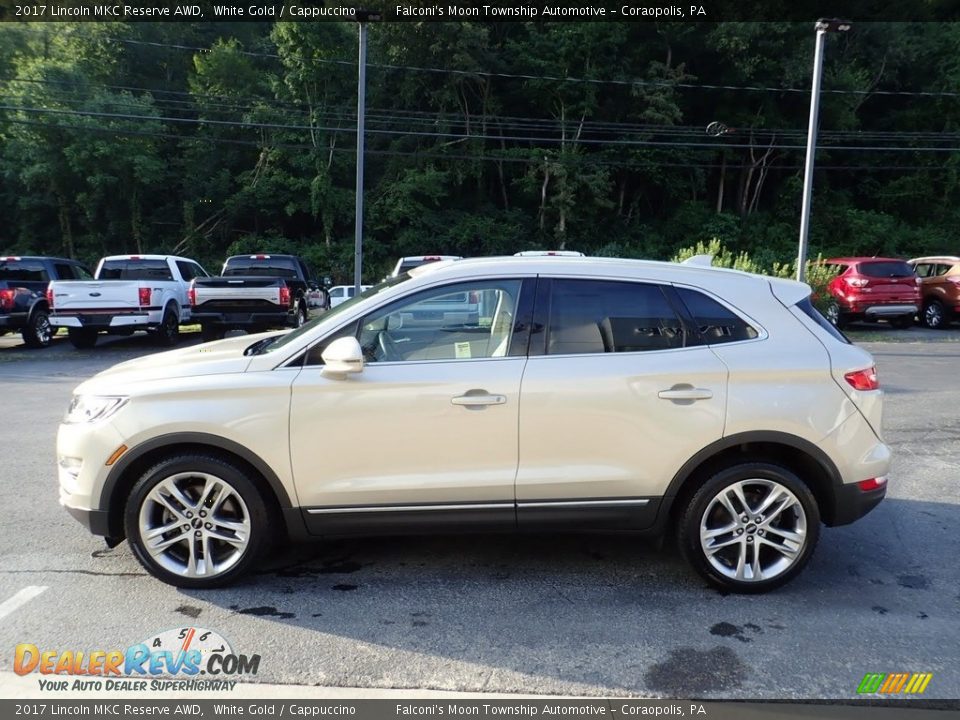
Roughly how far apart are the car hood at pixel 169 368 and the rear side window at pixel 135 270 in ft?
42.3

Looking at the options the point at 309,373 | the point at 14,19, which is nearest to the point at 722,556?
the point at 309,373

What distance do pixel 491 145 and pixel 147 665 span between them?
39.3 meters

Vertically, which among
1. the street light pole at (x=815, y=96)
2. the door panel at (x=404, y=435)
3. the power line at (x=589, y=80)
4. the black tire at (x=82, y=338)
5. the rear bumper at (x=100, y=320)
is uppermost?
the power line at (x=589, y=80)

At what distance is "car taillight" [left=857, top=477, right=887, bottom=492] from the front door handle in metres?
1.97

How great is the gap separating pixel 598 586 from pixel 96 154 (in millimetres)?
39096

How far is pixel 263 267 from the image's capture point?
16.9 metres

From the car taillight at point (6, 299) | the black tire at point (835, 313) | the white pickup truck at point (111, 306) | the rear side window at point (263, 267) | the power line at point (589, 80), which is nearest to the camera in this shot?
the white pickup truck at point (111, 306)

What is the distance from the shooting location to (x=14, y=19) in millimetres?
38500

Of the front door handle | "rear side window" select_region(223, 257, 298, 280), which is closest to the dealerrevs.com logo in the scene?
the front door handle

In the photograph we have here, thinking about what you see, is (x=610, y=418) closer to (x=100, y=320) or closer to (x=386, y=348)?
(x=386, y=348)

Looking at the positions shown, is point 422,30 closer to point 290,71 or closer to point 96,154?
point 290,71

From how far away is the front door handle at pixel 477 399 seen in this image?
375 centimetres

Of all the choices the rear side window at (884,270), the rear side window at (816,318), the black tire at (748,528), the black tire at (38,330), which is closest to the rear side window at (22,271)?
the black tire at (38,330)

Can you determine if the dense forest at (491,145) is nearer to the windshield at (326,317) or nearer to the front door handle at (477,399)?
the windshield at (326,317)
